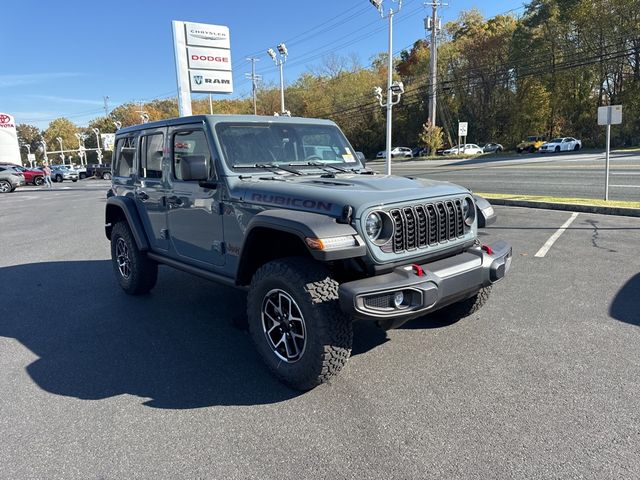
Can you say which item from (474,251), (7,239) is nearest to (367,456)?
(474,251)

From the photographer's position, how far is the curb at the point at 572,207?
30.3 feet

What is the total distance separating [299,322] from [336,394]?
0.57m

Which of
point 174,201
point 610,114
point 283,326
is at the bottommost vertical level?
point 283,326

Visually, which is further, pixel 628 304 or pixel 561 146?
pixel 561 146

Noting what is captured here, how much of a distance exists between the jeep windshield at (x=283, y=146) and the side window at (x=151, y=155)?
103 cm

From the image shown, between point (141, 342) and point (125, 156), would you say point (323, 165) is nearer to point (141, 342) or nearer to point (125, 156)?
point (141, 342)

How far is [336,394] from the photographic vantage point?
3.21 meters

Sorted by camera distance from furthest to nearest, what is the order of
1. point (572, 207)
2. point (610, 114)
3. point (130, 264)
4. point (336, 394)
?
point (572, 207)
point (610, 114)
point (130, 264)
point (336, 394)

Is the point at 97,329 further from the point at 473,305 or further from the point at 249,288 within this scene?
the point at 473,305

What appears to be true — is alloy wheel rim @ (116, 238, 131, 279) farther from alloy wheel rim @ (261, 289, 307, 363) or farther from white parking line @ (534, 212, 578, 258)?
white parking line @ (534, 212, 578, 258)

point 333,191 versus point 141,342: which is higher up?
point 333,191

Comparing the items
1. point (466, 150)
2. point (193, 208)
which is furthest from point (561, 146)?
point (193, 208)

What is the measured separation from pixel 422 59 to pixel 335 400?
67.3 meters

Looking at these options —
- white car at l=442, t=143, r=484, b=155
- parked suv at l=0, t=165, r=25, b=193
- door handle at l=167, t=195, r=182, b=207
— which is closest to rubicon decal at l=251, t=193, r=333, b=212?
door handle at l=167, t=195, r=182, b=207
